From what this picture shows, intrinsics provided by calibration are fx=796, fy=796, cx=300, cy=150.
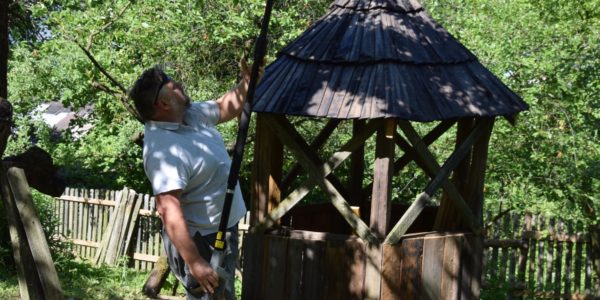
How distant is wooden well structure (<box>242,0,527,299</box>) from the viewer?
5254mm

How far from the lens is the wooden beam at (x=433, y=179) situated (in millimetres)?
5336

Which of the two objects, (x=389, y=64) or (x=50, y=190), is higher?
(x=389, y=64)

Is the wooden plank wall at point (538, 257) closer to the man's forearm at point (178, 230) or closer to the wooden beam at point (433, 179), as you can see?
the wooden beam at point (433, 179)

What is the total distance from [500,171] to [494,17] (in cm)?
291

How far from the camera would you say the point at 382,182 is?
5.33 metres

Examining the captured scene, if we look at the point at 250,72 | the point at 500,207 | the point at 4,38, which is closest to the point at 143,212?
the point at 500,207

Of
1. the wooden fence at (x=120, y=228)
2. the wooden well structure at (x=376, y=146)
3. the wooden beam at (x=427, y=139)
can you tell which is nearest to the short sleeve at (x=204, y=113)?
the wooden well structure at (x=376, y=146)

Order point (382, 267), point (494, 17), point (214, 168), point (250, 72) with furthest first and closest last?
point (494, 17)
point (382, 267)
point (250, 72)
point (214, 168)

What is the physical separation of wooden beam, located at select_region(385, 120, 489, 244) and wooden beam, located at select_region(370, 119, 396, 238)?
10 cm

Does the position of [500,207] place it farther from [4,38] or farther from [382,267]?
[4,38]

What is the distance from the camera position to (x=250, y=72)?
12.7 ft

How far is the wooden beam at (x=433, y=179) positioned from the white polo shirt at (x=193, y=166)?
71.6 inches

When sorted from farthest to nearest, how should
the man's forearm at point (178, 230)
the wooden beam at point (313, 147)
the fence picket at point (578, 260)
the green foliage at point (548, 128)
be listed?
1. the fence picket at point (578, 260)
2. the green foliage at point (548, 128)
3. the wooden beam at point (313, 147)
4. the man's forearm at point (178, 230)

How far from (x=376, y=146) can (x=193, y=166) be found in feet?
6.93
